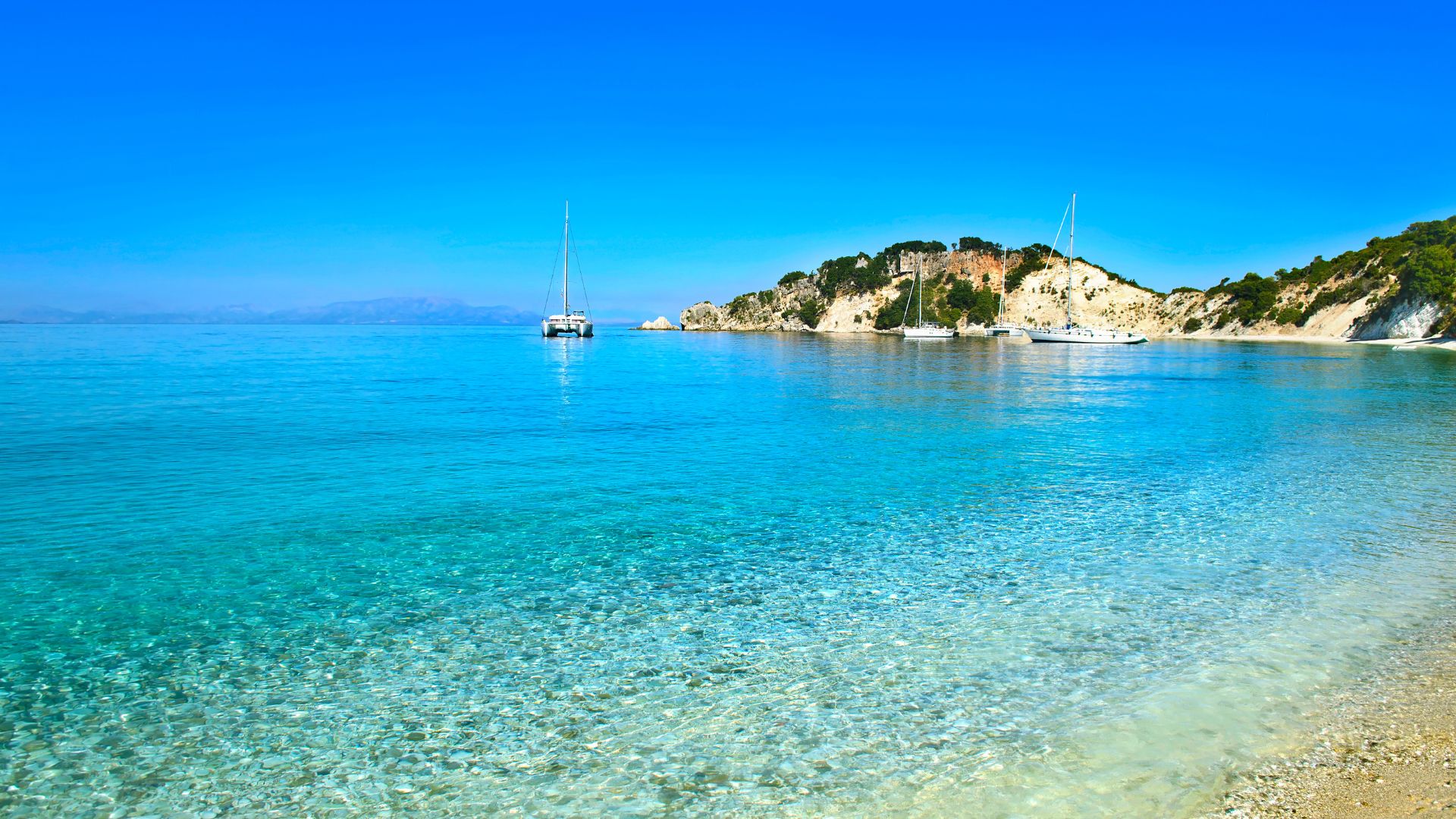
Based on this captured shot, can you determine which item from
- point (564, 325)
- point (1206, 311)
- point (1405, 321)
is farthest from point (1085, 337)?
point (564, 325)

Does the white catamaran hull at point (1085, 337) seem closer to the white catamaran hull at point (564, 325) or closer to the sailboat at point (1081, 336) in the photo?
the sailboat at point (1081, 336)

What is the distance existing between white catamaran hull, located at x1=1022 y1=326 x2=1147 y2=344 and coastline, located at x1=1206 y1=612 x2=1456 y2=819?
121254mm

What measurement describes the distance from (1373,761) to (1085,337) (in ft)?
409

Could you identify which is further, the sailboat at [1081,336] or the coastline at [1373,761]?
the sailboat at [1081,336]

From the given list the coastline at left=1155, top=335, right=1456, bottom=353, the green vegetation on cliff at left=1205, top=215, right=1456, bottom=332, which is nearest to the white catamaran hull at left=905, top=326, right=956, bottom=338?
the coastline at left=1155, top=335, right=1456, bottom=353

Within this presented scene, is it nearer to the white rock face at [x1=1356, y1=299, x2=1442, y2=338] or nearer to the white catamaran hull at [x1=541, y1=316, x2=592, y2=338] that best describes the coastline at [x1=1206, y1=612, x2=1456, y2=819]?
the white rock face at [x1=1356, y1=299, x2=1442, y2=338]

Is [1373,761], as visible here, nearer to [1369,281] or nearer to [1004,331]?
[1369,281]

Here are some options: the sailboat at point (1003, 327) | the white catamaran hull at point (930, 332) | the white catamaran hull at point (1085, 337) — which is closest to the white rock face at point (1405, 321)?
the white catamaran hull at point (1085, 337)

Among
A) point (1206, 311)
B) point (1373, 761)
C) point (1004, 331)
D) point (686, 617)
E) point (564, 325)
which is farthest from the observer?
point (1004, 331)

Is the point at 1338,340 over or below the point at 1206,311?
below

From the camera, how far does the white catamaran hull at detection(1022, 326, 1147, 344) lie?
12019cm

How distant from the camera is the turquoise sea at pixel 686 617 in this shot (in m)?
6.26

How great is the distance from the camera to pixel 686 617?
9.66 meters

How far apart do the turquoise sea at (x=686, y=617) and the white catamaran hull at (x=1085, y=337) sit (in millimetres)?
102017
